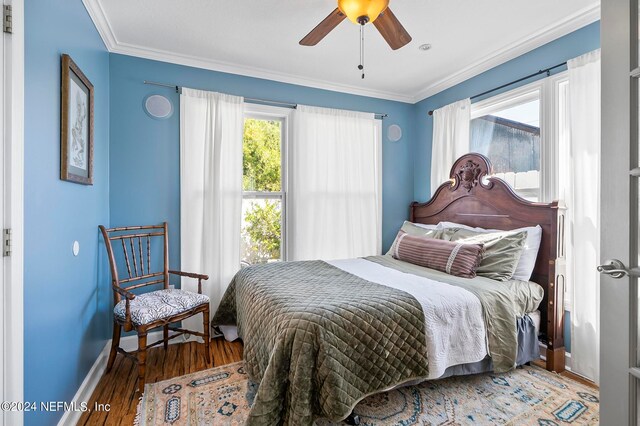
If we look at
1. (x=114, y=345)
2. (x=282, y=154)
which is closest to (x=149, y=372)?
(x=114, y=345)

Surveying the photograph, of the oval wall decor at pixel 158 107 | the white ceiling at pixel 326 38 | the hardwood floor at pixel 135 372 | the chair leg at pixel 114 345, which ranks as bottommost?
the hardwood floor at pixel 135 372

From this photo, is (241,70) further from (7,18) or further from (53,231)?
(53,231)

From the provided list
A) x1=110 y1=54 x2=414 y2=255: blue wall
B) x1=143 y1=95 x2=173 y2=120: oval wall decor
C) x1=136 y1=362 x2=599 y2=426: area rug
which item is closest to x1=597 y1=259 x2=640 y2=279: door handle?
x1=136 y1=362 x2=599 y2=426: area rug

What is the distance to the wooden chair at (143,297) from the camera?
7.27ft

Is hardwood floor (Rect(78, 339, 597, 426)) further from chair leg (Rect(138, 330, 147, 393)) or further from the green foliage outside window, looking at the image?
the green foliage outside window

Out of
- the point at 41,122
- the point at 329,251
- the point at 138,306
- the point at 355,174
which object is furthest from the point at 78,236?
the point at 355,174

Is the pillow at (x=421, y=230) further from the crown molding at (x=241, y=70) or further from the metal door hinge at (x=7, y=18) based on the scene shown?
the metal door hinge at (x=7, y=18)

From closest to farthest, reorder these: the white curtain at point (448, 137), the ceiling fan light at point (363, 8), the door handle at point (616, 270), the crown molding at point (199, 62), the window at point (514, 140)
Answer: the door handle at point (616, 270) < the ceiling fan light at point (363, 8) < the crown molding at point (199, 62) < the window at point (514, 140) < the white curtain at point (448, 137)

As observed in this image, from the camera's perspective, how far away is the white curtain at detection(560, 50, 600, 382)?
88.9 inches

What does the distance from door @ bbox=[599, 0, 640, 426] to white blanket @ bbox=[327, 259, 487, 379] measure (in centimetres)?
85

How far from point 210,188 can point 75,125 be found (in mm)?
1244

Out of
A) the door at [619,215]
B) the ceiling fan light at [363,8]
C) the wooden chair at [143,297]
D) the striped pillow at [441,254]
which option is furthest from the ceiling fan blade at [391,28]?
the wooden chair at [143,297]

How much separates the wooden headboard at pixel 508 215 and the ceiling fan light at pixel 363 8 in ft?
6.18

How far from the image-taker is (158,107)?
2953 mm
